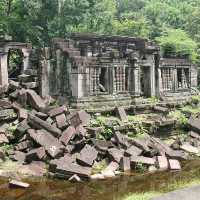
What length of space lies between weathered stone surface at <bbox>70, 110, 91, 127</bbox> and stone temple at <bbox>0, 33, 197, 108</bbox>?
69.8 inches

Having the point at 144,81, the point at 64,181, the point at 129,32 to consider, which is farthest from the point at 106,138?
the point at 129,32

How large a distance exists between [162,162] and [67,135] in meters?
3.47

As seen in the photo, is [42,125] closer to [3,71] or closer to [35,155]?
[35,155]

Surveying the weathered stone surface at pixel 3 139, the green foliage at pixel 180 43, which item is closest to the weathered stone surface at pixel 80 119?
the weathered stone surface at pixel 3 139

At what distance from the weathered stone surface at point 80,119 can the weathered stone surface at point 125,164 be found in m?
2.54

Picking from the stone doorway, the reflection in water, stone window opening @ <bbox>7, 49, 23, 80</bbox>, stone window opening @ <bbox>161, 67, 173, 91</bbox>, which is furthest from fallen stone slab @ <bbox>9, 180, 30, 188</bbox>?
stone window opening @ <bbox>161, 67, 173, 91</bbox>

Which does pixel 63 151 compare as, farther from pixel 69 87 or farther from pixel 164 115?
pixel 164 115

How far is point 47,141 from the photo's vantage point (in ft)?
43.2

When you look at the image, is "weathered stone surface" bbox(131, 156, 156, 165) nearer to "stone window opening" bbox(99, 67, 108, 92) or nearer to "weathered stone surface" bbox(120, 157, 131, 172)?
"weathered stone surface" bbox(120, 157, 131, 172)

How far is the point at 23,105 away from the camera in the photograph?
1587 centimetres

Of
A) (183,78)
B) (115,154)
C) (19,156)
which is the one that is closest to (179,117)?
(183,78)

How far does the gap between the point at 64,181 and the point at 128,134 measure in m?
4.72

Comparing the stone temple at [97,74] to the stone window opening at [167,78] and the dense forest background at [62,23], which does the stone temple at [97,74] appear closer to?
the stone window opening at [167,78]

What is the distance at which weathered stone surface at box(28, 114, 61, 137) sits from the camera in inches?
539
